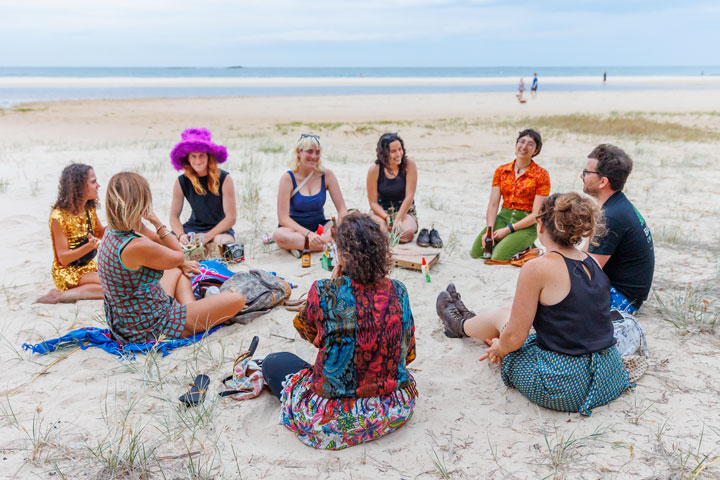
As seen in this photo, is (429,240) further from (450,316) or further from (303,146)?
(450,316)

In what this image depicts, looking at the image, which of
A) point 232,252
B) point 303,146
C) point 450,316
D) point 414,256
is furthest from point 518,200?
point 232,252

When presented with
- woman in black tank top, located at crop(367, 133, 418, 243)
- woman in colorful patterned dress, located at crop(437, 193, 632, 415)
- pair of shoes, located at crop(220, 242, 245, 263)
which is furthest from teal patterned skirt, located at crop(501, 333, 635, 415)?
Result: pair of shoes, located at crop(220, 242, 245, 263)

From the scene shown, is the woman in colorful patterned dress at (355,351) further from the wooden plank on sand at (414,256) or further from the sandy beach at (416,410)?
the wooden plank on sand at (414,256)

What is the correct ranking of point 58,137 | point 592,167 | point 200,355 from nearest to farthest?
point 200,355 < point 592,167 < point 58,137

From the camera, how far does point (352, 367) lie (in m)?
2.50

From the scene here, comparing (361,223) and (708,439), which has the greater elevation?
(361,223)

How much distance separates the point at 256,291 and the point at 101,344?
1154mm

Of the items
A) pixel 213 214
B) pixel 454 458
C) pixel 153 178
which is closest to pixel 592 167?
pixel 454 458

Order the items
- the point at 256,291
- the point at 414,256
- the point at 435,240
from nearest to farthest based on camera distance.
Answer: the point at 256,291 → the point at 414,256 → the point at 435,240

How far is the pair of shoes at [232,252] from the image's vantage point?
5207mm

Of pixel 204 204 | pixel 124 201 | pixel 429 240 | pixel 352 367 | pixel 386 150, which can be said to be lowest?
pixel 429 240

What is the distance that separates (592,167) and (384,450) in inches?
100

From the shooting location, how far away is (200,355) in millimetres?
3508

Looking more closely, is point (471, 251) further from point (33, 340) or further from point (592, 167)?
point (33, 340)
